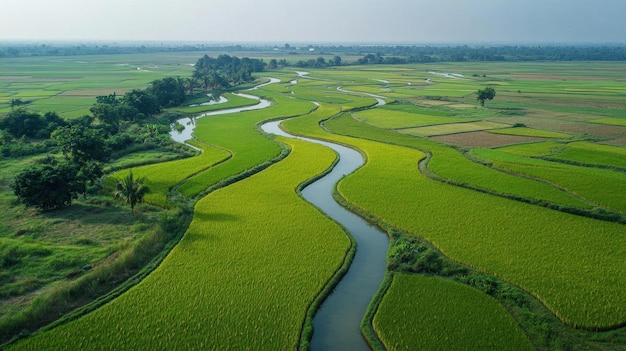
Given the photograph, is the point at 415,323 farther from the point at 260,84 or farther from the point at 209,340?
the point at 260,84

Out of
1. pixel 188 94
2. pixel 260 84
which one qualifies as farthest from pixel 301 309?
pixel 260 84

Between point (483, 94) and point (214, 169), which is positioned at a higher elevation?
point (483, 94)

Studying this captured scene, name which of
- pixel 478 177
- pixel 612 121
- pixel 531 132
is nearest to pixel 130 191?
pixel 478 177

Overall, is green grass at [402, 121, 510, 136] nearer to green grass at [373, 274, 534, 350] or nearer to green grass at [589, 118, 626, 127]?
green grass at [589, 118, 626, 127]

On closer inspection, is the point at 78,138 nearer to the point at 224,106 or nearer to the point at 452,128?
the point at 224,106

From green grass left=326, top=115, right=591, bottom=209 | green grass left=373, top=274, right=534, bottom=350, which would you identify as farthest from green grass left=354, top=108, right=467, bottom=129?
green grass left=373, top=274, right=534, bottom=350

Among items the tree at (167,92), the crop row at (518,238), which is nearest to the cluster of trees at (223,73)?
the tree at (167,92)
